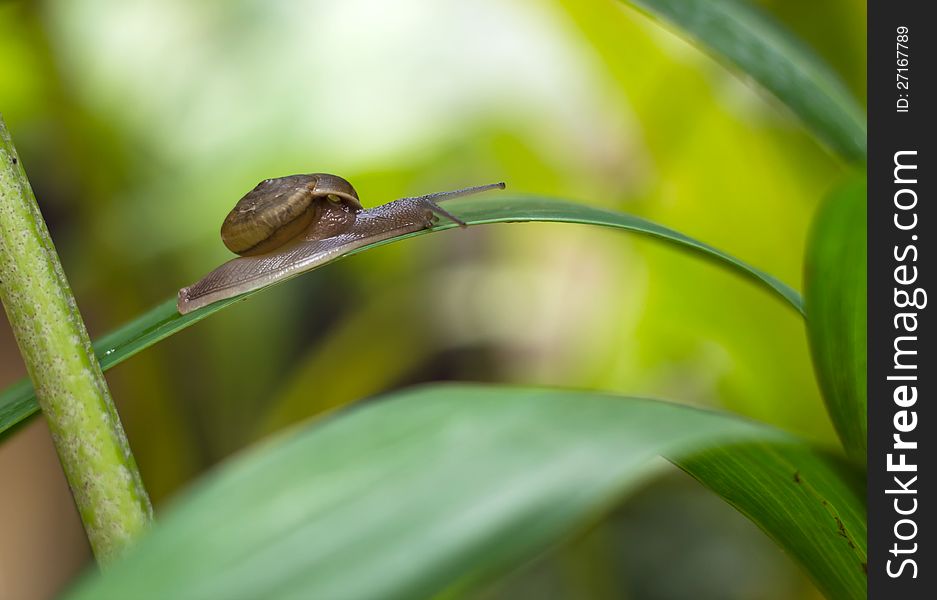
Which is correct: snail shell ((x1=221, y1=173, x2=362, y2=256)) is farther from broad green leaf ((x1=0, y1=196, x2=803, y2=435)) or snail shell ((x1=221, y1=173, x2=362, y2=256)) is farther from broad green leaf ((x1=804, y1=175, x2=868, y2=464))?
broad green leaf ((x1=804, y1=175, x2=868, y2=464))

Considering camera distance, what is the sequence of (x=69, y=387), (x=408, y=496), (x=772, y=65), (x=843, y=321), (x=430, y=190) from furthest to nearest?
(x=430, y=190), (x=772, y=65), (x=843, y=321), (x=69, y=387), (x=408, y=496)

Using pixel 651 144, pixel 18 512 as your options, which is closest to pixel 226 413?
pixel 18 512

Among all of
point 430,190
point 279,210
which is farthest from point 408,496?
point 430,190

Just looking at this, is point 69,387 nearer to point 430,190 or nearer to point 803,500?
point 803,500

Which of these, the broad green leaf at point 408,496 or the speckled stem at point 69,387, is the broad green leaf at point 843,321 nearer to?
the broad green leaf at point 408,496
